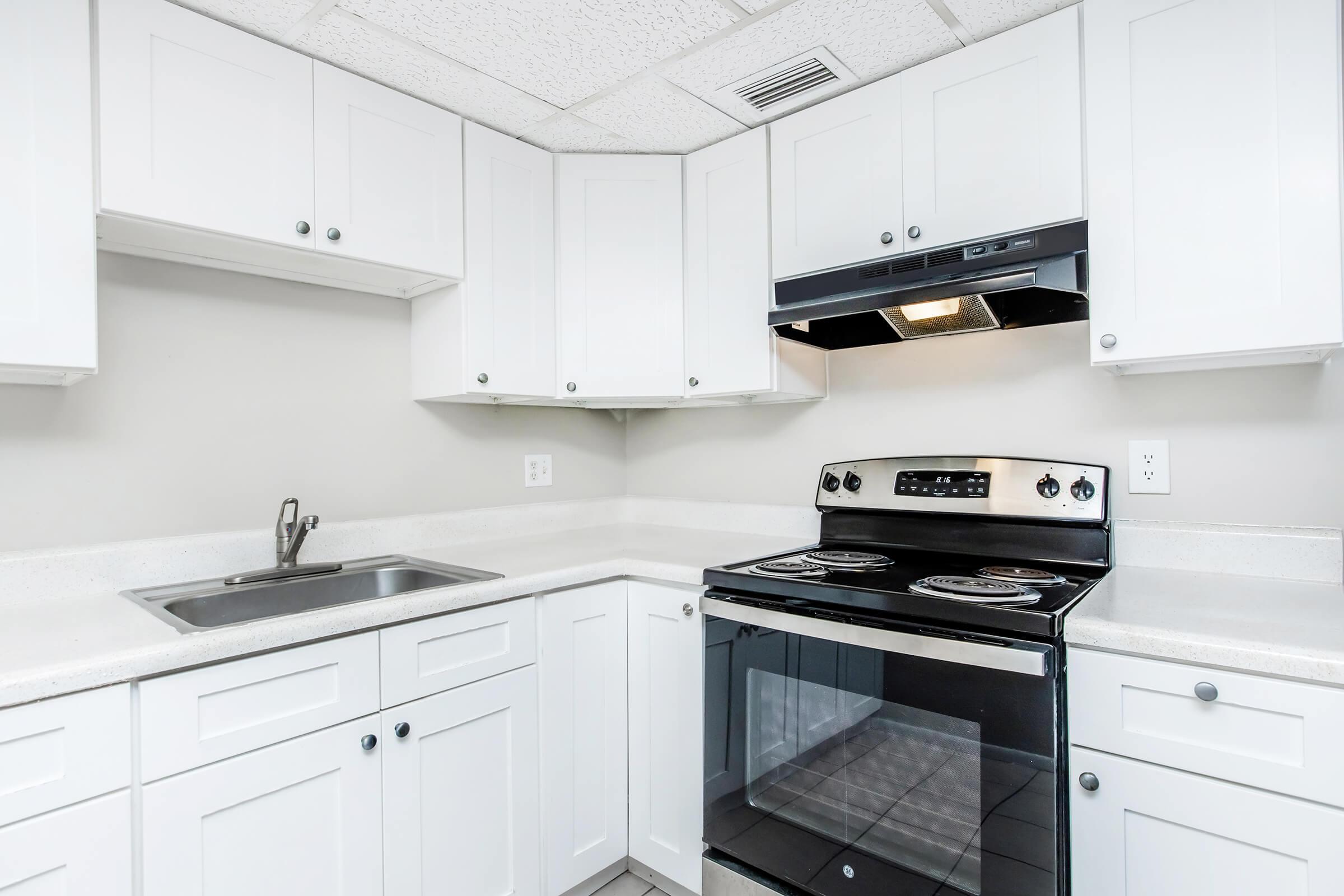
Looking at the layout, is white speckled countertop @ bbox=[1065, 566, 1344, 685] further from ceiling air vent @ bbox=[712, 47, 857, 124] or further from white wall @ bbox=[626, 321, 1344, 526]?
ceiling air vent @ bbox=[712, 47, 857, 124]

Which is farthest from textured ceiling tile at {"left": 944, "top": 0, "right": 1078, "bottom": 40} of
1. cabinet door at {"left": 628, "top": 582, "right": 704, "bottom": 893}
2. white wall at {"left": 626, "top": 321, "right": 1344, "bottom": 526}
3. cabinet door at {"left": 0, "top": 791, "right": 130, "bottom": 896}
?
cabinet door at {"left": 0, "top": 791, "right": 130, "bottom": 896}

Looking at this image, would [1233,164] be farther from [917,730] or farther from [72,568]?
[72,568]

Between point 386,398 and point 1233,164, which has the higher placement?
point 1233,164

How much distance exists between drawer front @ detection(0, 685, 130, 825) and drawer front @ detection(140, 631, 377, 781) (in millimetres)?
34

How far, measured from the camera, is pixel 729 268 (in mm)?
2133

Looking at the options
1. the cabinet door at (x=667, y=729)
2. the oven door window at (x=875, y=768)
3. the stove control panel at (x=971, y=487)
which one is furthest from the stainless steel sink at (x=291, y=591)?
the stove control panel at (x=971, y=487)

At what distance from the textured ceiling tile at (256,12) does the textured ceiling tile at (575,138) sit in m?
0.70

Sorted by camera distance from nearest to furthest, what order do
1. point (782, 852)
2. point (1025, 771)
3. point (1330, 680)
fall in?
point (1330, 680), point (1025, 771), point (782, 852)

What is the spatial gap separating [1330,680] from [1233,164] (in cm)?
96

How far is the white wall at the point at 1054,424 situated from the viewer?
151 cm

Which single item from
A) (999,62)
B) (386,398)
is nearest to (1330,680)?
(999,62)

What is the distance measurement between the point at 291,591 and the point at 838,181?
179 cm

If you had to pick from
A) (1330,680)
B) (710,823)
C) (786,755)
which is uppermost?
(1330,680)

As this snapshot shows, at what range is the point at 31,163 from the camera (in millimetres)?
1272
